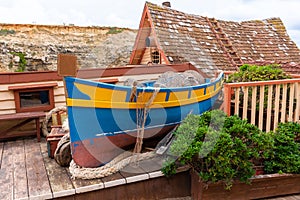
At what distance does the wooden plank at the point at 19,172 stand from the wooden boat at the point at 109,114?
1.95 feet

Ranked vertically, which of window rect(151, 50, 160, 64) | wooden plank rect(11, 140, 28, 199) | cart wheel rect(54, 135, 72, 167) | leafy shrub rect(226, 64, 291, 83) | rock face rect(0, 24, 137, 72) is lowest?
wooden plank rect(11, 140, 28, 199)

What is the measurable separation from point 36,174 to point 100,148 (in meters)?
0.80

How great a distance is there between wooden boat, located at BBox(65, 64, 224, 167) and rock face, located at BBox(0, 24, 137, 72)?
12.5 m

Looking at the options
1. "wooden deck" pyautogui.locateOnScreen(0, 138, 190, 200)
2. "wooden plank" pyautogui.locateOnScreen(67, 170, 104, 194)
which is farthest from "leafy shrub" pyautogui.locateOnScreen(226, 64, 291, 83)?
"wooden plank" pyautogui.locateOnScreen(67, 170, 104, 194)

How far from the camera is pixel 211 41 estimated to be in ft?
25.6

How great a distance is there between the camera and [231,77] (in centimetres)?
476

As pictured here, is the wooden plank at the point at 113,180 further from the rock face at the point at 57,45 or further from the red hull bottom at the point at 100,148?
the rock face at the point at 57,45

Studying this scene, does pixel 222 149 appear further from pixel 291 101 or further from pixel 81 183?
pixel 291 101

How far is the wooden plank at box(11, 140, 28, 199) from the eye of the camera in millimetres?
2552

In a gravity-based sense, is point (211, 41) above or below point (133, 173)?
above

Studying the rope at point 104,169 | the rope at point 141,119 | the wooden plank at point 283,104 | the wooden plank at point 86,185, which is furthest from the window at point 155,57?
the wooden plank at point 86,185

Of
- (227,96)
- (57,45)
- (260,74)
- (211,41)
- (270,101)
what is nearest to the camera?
(227,96)

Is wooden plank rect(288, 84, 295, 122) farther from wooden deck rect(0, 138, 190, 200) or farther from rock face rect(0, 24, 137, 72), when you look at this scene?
rock face rect(0, 24, 137, 72)

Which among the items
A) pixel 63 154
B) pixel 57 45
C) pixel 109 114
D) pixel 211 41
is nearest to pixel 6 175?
pixel 63 154
